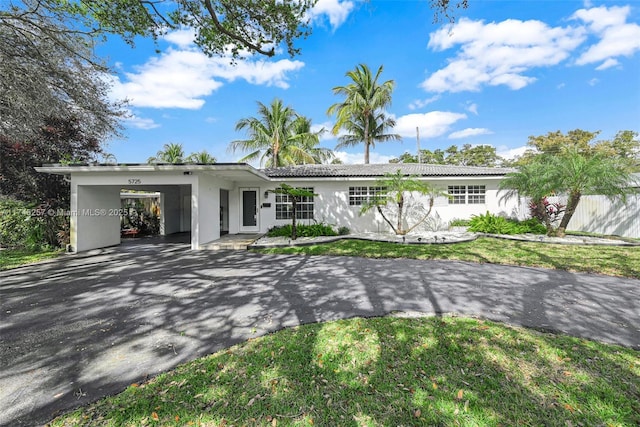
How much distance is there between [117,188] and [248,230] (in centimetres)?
580

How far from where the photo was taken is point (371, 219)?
1388cm

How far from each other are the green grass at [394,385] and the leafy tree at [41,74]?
30.2 ft

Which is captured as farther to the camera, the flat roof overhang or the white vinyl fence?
the white vinyl fence

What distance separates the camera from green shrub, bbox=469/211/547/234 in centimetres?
1206

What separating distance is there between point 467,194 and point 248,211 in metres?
11.4

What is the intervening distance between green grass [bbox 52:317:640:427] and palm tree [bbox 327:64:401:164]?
2112 cm

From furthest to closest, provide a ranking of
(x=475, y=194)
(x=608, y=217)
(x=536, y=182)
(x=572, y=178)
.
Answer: (x=475, y=194) → (x=608, y=217) → (x=536, y=182) → (x=572, y=178)

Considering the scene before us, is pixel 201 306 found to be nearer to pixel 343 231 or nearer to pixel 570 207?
pixel 343 231

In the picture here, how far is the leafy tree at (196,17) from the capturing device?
20.6 feet

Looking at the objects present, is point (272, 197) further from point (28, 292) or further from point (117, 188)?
point (28, 292)

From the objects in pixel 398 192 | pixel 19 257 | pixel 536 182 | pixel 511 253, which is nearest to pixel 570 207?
pixel 536 182

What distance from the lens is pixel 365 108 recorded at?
2206 centimetres

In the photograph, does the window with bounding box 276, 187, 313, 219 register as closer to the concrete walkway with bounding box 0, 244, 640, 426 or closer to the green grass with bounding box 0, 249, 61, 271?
the concrete walkway with bounding box 0, 244, 640, 426

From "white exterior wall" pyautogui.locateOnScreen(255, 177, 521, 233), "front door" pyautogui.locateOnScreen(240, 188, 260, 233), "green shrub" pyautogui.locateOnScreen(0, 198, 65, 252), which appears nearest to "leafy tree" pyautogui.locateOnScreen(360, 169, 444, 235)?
"white exterior wall" pyautogui.locateOnScreen(255, 177, 521, 233)
